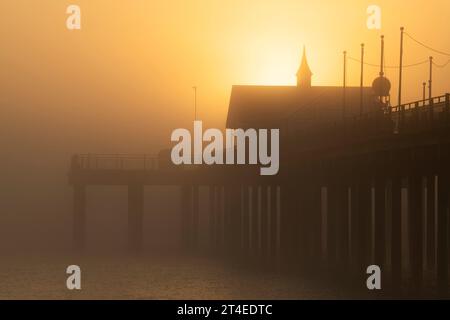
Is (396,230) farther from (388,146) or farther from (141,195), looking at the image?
(141,195)

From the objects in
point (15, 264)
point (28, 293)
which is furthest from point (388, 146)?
point (15, 264)

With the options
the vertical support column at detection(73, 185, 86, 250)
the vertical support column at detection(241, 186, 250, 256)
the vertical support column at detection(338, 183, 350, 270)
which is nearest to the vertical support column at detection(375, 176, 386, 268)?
the vertical support column at detection(338, 183, 350, 270)

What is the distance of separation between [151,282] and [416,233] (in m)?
18.4

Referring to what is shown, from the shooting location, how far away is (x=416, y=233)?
4266 centimetres

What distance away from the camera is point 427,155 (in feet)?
138

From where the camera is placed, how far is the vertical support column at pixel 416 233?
42.4 meters

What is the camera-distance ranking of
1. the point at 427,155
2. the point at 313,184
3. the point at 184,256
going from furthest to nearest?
the point at 184,256
the point at 313,184
the point at 427,155

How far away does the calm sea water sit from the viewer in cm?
5041

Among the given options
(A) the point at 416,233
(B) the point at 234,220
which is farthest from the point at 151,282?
(B) the point at 234,220

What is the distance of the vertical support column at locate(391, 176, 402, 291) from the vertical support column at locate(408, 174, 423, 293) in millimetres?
753

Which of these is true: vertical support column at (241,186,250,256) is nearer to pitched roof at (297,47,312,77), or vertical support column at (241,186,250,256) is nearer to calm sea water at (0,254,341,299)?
calm sea water at (0,254,341,299)

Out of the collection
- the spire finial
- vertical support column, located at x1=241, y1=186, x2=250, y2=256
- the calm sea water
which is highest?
the spire finial

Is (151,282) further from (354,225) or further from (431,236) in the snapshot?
(431,236)

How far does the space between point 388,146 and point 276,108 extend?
4513cm
